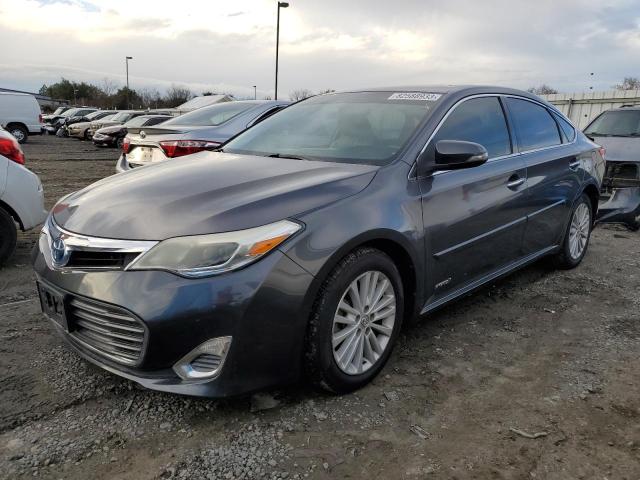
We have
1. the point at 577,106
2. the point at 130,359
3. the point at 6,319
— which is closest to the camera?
the point at 130,359

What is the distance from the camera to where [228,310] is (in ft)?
7.14

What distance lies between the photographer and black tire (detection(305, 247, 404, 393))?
7.95 feet

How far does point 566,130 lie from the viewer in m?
4.70

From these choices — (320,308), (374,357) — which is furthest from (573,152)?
(320,308)

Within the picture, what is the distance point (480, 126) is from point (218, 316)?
2.36 m

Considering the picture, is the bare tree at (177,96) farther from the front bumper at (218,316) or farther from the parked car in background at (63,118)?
the front bumper at (218,316)

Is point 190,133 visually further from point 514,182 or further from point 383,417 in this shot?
point 383,417

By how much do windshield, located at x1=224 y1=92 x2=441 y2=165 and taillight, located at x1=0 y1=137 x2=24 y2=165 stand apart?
2.08 m

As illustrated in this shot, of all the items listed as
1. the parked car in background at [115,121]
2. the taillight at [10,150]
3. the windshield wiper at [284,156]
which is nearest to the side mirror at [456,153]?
the windshield wiper at [284,156]

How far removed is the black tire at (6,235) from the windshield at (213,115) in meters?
2.43

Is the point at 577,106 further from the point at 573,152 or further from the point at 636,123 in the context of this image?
the point at 573,152

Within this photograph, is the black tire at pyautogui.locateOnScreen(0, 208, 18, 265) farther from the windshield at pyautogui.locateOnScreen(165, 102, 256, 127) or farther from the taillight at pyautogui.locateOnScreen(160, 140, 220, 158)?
the windshield at pyautogui.locateOnScreen(165, 102, 256, 127)

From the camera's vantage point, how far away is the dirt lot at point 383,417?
2176 mm

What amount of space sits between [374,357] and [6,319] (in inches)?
96.9
